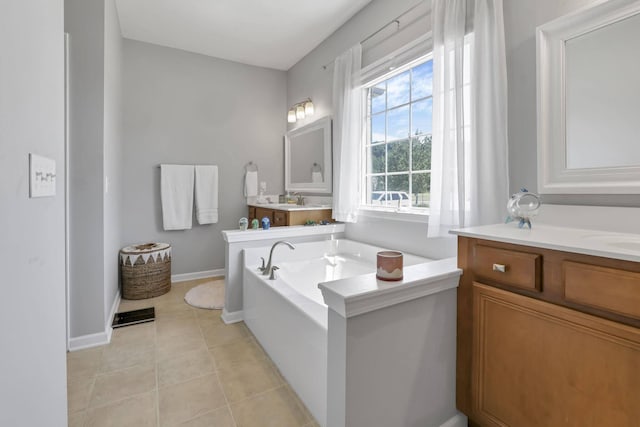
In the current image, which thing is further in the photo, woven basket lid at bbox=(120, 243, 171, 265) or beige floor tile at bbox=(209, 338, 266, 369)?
woven basket lid at bbox=(120, 243, 171, 265)

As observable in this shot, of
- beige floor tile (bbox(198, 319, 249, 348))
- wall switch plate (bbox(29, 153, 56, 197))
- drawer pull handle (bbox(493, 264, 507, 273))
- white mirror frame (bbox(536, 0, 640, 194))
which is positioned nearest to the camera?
wall switch plate (bbox(29, 153, 56, 197))

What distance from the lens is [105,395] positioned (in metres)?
1.65

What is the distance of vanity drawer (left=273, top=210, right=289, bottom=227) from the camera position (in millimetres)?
3035

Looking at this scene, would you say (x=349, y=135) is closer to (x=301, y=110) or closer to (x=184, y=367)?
(x=301, y=110)

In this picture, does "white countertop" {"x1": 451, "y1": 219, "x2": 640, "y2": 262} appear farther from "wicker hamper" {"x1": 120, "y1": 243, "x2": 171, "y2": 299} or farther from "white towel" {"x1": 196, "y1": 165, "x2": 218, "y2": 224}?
"white towel" {"x1": 196, "y1": 165, "x2": 218, "y2": 224}

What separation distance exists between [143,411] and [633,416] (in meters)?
1.96

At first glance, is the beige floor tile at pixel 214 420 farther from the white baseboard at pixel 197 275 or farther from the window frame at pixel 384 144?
the white baseboard at pixel 197 275

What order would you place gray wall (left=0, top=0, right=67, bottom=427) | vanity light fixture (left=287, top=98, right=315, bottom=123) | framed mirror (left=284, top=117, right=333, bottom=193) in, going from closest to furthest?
gray wall (left=0, top=0, right=67, bottom=427), framed mirror (left=284, top=117, right=333, bottom=193), vanity light fixture (left=287, top=98, right=315, bottom=123)

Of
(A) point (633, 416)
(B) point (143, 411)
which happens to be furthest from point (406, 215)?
(B) point (143, 411)

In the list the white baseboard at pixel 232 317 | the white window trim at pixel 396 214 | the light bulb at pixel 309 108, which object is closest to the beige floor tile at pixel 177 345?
the white baseboard at pixel 232 317

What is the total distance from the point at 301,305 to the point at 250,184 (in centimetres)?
271

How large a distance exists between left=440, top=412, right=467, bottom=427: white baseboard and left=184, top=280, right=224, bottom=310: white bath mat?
213 centimetres

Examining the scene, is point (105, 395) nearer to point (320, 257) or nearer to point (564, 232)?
point (320, 257)

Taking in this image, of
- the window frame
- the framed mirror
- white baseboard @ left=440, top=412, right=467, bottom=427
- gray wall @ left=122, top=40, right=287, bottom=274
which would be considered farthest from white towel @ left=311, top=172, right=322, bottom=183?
white baseboard @ left=440, top=412, right=467, bottom=427
